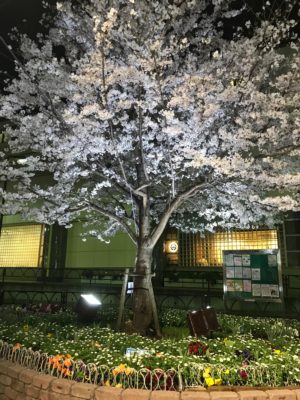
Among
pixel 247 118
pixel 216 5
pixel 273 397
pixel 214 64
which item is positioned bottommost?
pixel 273 397

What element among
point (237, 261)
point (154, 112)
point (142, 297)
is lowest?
point (142, 297)

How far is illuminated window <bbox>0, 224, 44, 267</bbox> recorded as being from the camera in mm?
21781

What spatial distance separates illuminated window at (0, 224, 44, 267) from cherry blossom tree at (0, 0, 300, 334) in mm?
12041

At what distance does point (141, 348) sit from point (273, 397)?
2.47 metres

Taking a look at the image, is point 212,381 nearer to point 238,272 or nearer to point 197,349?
point 197,349

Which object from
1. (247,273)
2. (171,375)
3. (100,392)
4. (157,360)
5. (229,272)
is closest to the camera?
(100,392)

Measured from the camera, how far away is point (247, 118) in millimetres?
8680

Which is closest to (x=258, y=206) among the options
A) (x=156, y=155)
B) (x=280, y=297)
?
(x=280, y=297)

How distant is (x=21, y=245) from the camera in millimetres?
22688

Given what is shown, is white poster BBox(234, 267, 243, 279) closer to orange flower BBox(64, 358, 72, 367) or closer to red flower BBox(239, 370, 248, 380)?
red flower BBox(239, 370, 248, 380)

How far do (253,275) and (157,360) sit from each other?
17.7 ft

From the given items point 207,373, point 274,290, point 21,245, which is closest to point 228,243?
point 274,290

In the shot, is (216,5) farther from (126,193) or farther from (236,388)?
(236,388)

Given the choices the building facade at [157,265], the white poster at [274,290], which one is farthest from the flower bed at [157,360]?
the building facade at [157,265]
